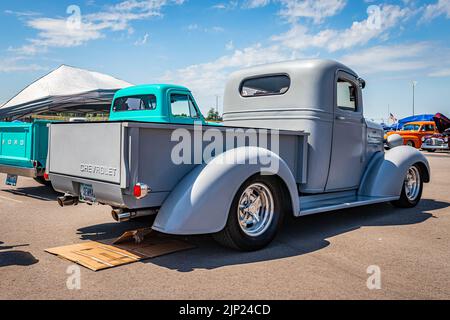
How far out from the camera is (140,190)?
345 centimetres

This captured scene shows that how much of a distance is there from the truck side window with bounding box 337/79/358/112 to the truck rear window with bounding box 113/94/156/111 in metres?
3.31

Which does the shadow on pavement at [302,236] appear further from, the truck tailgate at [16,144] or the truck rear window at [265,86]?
the truck tailgate at [16,144]

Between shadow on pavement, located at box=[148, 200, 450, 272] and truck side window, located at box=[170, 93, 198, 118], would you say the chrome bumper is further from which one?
shadow on pavement, located at box=[148, 200, 450, 272]

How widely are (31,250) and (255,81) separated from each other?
3.57 m

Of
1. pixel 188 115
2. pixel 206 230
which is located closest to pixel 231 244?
pixel 206 230

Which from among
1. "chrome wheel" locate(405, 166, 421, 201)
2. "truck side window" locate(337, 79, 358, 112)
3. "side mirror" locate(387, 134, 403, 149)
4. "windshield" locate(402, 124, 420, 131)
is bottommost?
"chrome wheel" locate(405, 166, 421, 201)

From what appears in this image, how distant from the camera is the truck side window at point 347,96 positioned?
5496 millimetres

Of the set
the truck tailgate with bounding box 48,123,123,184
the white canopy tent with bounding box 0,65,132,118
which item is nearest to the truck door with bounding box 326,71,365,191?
the truck tailgate with bounding box 48,123,123,184

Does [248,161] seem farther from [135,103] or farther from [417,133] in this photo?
[417,133]

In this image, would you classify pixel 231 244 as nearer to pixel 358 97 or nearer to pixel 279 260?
pixel 279 260

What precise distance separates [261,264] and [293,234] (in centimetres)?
126

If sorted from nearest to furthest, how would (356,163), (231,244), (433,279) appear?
(433,279) → (231,244) → (356,163)

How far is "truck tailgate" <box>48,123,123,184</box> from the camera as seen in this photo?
140 inches
